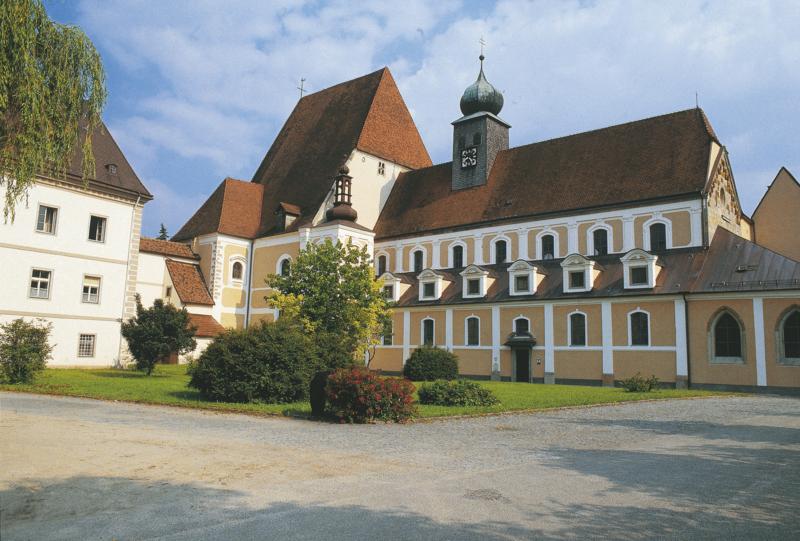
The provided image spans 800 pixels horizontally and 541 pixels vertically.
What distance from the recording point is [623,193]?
A: 36.8 metres

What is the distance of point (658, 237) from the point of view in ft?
116

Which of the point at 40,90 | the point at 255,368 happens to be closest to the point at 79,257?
the point at 255,368

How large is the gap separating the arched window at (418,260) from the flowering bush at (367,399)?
2969 cm

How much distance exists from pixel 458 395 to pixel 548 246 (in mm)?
22090

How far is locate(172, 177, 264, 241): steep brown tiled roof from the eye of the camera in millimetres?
47906

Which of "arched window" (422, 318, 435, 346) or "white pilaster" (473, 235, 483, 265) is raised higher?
"white pilaster" (473, 235, 483, 265)

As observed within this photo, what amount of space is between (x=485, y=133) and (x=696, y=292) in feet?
63.1

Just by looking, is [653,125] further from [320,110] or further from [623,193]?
[320,110]

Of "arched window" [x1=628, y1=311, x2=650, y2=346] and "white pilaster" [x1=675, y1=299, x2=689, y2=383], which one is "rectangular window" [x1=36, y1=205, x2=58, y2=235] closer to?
"arched window" [x1=628, y1=311, x2=650, y2=346]

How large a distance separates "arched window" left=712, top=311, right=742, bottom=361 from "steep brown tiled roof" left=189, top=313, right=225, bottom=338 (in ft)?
92.3

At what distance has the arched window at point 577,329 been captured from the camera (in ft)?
114

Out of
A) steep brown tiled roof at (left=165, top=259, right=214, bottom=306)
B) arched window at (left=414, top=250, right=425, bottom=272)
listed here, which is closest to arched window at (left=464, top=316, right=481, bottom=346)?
arched window at (left=414, top=250, right=425, bottom=272)

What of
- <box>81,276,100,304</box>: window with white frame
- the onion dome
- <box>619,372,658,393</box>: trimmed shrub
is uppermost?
the onion dome

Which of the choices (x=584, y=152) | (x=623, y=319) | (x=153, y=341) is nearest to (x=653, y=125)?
(x=584, y=152)
